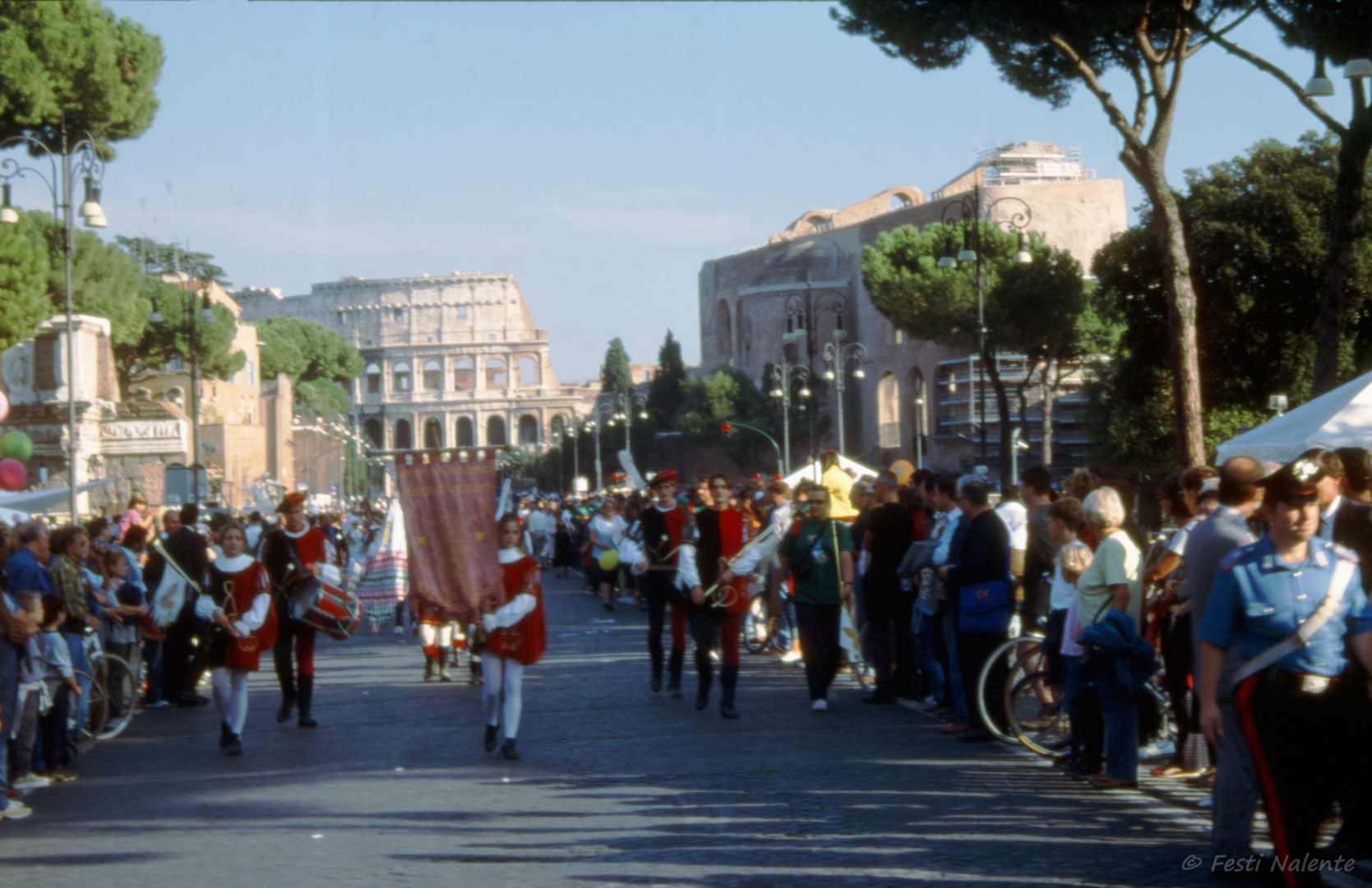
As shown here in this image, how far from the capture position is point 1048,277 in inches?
1849

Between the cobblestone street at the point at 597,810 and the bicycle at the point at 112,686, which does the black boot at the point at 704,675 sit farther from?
the bicycle at the point at 112,686

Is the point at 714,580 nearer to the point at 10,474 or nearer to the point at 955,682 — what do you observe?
the point at 955,682

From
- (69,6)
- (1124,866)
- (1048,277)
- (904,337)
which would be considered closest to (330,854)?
(1124,866)

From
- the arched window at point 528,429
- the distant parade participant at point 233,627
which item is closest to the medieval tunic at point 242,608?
the distant parade participant at point 233,627

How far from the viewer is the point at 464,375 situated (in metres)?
134

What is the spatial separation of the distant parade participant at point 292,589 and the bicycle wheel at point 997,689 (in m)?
4.29

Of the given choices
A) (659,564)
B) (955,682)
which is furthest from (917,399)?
(955,682)

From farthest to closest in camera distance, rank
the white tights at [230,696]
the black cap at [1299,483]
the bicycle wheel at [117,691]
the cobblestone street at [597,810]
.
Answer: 1. the bicycle wheel at [117,691]
2. the white tights at [230,696]
3. the cobblestone street at [597,810]
4. the black cap at [1299,483]

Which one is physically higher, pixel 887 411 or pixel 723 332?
pixel 723 332

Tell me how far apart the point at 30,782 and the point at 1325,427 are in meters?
8.73

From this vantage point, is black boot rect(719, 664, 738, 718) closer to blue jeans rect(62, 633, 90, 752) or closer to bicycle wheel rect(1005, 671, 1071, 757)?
bicycle wheel rect(1005, 671, 1071, 757)

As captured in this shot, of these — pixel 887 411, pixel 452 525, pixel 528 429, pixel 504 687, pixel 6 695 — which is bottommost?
pixel 504 687

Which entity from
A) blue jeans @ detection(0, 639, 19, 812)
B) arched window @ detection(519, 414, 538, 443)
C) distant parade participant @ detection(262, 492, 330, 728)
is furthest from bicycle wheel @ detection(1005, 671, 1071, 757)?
arched window @ detection(519, 414, 538, 443)

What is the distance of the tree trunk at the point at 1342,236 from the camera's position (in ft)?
52.0
